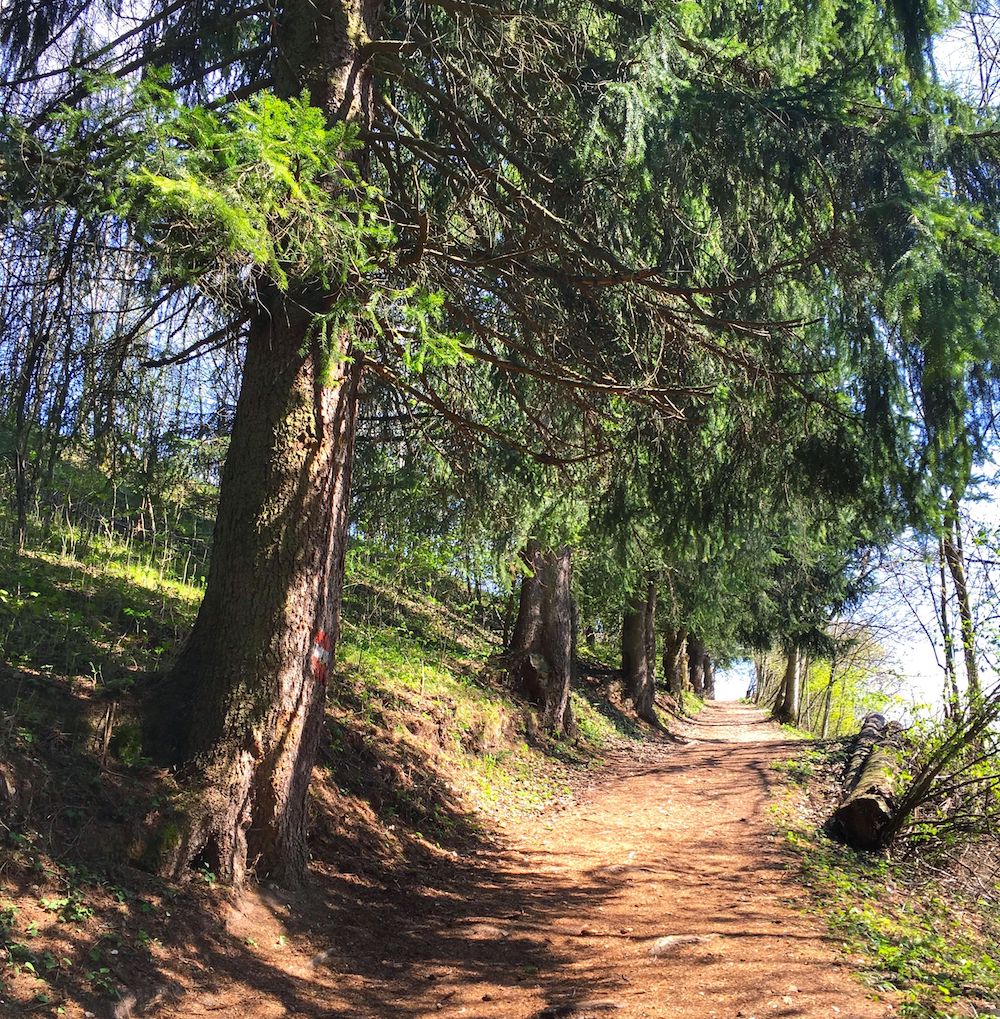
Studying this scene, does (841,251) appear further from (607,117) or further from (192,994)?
(192,994)

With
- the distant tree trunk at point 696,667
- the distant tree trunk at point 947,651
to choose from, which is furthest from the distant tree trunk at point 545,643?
the distant tree trunk at point 696,667

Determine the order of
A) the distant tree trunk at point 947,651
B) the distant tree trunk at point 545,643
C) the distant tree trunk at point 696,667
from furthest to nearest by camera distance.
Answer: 1. the distant tree trunk at point 696,667
2. the distant tree trunk at point 545,643
3. the distant tree trunk at point 947,651

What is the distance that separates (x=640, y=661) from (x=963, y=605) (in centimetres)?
1197

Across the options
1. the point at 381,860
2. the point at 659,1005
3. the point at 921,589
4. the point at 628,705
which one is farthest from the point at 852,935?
the point at 628,705

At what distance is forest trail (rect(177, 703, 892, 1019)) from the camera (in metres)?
4.32

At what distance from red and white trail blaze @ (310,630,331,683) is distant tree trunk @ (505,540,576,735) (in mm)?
7596

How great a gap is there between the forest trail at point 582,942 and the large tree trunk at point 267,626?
565mm

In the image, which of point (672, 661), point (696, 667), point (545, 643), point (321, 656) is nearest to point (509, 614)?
point (545, 643)

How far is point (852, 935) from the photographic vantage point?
17.2 feet

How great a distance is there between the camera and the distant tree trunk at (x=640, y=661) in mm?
19938

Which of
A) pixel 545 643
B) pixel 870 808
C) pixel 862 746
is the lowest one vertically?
pixel 870 808

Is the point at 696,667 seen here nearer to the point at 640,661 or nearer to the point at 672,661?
the point at 672,661

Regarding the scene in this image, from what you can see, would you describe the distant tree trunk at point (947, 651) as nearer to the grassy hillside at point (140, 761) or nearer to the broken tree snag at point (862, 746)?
the broken tree snag at point (862, 746)

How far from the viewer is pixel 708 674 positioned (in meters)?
49.8
